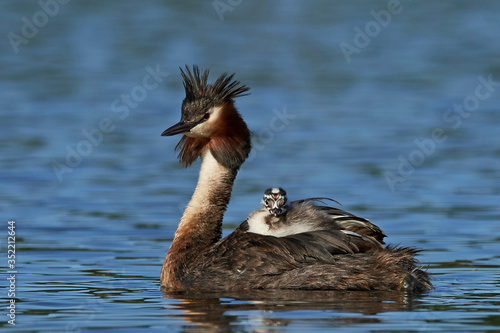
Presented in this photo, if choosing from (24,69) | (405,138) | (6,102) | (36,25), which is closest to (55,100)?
(6,102)

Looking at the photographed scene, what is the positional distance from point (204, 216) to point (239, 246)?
3.38ft

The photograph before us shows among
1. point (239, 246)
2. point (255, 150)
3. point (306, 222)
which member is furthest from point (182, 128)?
point (255, 150)

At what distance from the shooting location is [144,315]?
10203mm

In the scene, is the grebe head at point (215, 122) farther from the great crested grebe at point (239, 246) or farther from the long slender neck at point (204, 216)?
the long slender neck at point (204, 216)

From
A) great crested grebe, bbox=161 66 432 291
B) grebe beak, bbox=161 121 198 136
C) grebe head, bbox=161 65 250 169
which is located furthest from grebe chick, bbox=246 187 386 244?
grebe beak, bbox=161 121 198 136

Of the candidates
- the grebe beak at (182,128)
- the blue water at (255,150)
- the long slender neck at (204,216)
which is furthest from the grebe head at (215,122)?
Answer: the blue water at (255,150)

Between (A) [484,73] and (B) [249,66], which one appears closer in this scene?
(A) [484,73]

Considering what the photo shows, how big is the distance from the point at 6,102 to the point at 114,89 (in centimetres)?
324

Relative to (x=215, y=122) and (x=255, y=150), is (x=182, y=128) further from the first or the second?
(x=255, y=150)

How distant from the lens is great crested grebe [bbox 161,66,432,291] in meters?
11.4

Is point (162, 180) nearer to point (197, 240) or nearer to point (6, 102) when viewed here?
point (197, 240)

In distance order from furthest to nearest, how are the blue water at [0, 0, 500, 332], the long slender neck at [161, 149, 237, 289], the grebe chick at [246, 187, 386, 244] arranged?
1. the long slender neck at [161, 149, 237, 289]
2. the grebe chick at [246, 187, 386, 244]
3. the blue water at [0, 0, 500, 332]

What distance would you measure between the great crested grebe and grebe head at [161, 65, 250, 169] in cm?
1

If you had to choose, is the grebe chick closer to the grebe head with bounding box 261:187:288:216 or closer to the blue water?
the grebe head with bounding box 261:187:288:216
